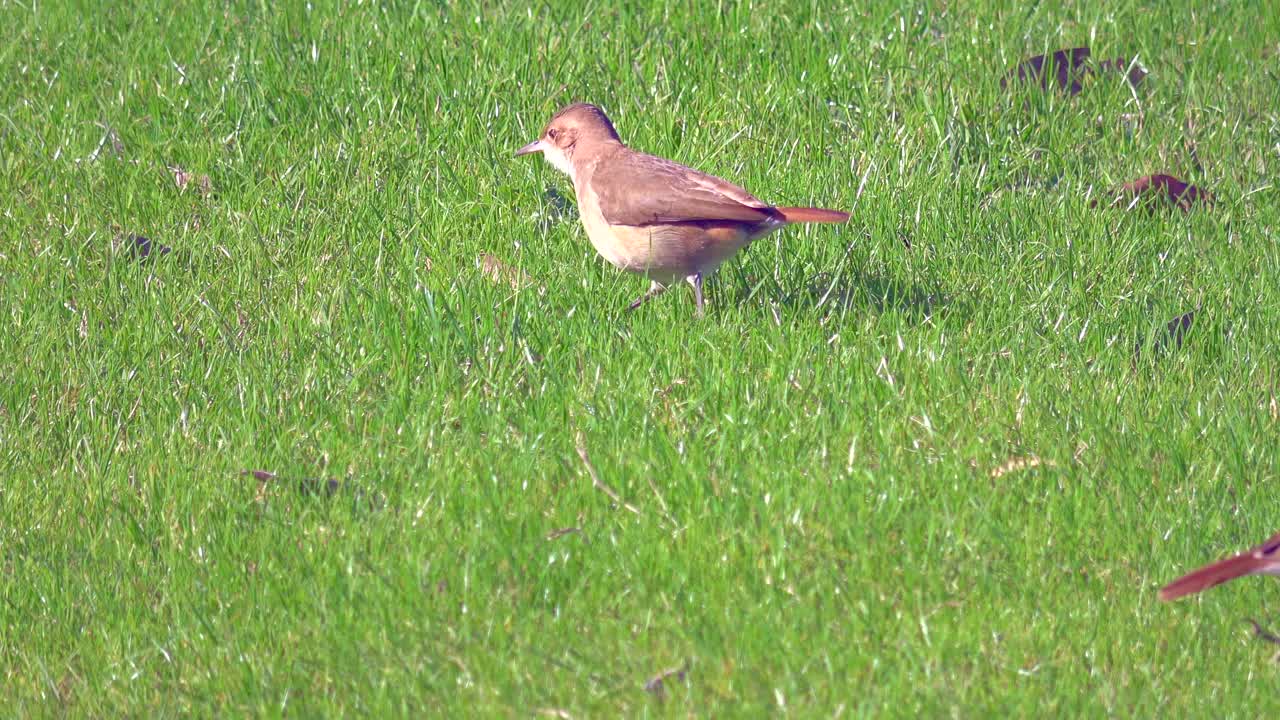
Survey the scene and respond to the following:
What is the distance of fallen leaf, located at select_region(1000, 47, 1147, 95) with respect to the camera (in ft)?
22.7

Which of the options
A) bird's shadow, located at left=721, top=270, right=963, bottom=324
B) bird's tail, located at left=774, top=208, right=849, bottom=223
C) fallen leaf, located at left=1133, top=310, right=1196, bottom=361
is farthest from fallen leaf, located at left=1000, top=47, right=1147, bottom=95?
bird's tail, located at left=774, top=208, right=849, bottom=223

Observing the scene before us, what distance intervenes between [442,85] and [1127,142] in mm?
3088

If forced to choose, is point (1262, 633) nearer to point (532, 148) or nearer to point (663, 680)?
point (663, 680)

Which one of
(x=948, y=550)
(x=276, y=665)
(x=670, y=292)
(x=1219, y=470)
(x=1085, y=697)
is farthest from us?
(x=670, y=292)

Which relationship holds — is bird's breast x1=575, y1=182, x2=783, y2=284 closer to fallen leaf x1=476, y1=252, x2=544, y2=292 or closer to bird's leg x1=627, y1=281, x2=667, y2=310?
bird's leg x1=627, y1=281, x2=667, y2=310

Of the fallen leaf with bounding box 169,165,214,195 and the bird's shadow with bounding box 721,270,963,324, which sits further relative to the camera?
the fallen leaf with bounding box 169,165,214,195

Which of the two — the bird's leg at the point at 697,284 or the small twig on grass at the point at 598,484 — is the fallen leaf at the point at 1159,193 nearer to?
the bird's leg at the point at 697,284

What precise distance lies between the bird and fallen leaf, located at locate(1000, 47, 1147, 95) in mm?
3681

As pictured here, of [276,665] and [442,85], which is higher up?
[442,85]

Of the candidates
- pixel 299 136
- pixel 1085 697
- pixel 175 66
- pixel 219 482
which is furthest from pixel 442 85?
pixel 1085 697

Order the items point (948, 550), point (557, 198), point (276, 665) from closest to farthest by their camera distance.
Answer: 1. point (276, 665)
2. point (948, 550)
3. point (557, 198)

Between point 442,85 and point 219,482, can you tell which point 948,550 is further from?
point 442,85

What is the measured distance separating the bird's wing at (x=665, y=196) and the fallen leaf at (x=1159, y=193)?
5.74 ft

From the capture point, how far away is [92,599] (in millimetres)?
4145
